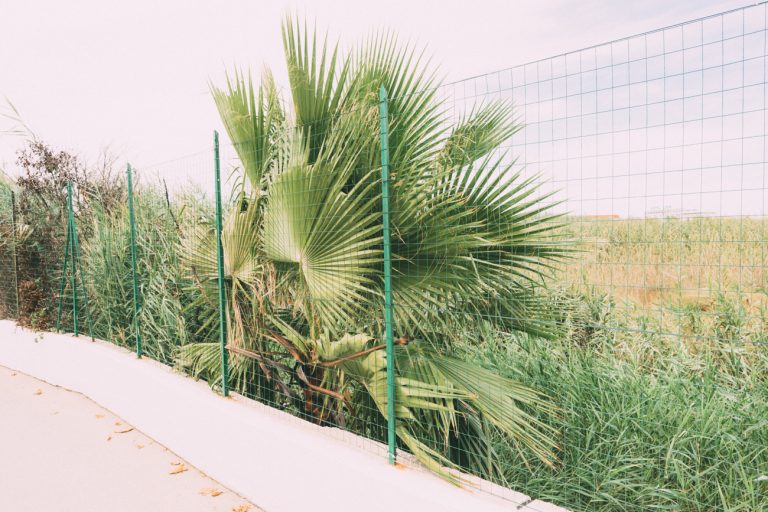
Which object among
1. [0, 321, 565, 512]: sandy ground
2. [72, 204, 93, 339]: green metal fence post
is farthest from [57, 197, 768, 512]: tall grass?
[72, 204, 93, 339]: green metal fence post

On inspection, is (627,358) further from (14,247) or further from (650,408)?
(14,247)

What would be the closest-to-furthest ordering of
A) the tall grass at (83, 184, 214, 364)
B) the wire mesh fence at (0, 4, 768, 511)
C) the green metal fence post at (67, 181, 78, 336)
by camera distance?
1. the wire mesh fence at (0, 4, 768, 511)
2. the tall grass at (83, 184, 214, 364)
3. the green metal fence post at (67, 181, 78, 336)

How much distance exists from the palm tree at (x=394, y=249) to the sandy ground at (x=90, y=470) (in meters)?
1.02

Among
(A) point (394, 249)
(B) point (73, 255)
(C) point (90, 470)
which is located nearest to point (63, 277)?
(B) point (73, 255)

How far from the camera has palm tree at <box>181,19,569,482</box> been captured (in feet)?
10.5

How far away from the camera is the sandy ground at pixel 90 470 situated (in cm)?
372

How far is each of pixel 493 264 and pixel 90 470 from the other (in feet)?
11.8

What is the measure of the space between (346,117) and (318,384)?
206 centimetres

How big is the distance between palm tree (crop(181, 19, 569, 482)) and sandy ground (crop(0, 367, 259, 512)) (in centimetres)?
102

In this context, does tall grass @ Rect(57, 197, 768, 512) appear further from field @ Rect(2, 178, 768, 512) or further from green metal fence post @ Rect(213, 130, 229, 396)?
green metal fence post @ Rect(213, 130, 229, 396)

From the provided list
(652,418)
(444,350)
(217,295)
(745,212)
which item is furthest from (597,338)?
(217,295)

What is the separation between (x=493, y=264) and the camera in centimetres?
323

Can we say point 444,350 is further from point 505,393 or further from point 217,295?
point 217,295

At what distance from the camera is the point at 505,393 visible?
3.12 meters
